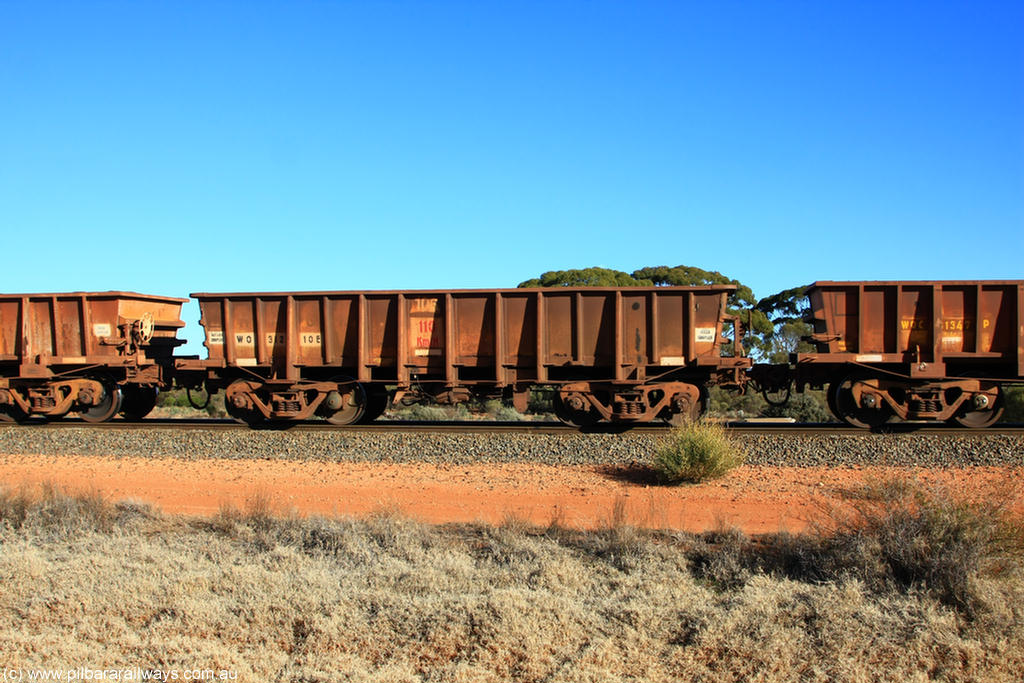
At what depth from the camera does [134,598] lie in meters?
5.99

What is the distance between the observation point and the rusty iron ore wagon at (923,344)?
45.6ft

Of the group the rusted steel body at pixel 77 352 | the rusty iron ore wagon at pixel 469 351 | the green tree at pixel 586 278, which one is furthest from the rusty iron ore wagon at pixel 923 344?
the green tree at pixel 586 278

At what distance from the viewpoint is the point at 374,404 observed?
53.7 feet

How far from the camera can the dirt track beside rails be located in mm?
9133

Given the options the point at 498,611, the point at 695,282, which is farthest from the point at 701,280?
the point at 498,611

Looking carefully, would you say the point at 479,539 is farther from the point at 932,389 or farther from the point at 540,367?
the point at 932,389

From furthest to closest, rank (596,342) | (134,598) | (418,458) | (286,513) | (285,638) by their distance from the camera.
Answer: (596,342)
(418,458)
(286,513)
(134,598)
(285,638)

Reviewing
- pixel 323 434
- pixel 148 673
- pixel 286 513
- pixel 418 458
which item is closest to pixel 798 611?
pixel 148 673

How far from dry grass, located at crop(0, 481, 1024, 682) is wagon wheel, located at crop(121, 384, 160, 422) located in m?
10.4

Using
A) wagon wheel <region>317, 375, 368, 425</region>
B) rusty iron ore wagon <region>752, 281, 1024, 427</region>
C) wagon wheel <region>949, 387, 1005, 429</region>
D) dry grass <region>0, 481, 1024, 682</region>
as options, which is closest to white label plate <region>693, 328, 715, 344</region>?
rusty iron ore wagon <region>752, 281, 1024, 427</region>

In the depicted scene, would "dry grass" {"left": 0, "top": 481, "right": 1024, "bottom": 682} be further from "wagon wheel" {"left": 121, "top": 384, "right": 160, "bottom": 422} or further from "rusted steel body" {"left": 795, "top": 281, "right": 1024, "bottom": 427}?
"wagon wheel" {"left": 121, "top": 384, "right": 160, "bottom": 422}

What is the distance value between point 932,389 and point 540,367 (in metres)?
7.06

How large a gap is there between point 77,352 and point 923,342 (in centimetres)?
1696

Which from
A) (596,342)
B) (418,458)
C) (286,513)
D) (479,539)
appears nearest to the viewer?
(479,539)
